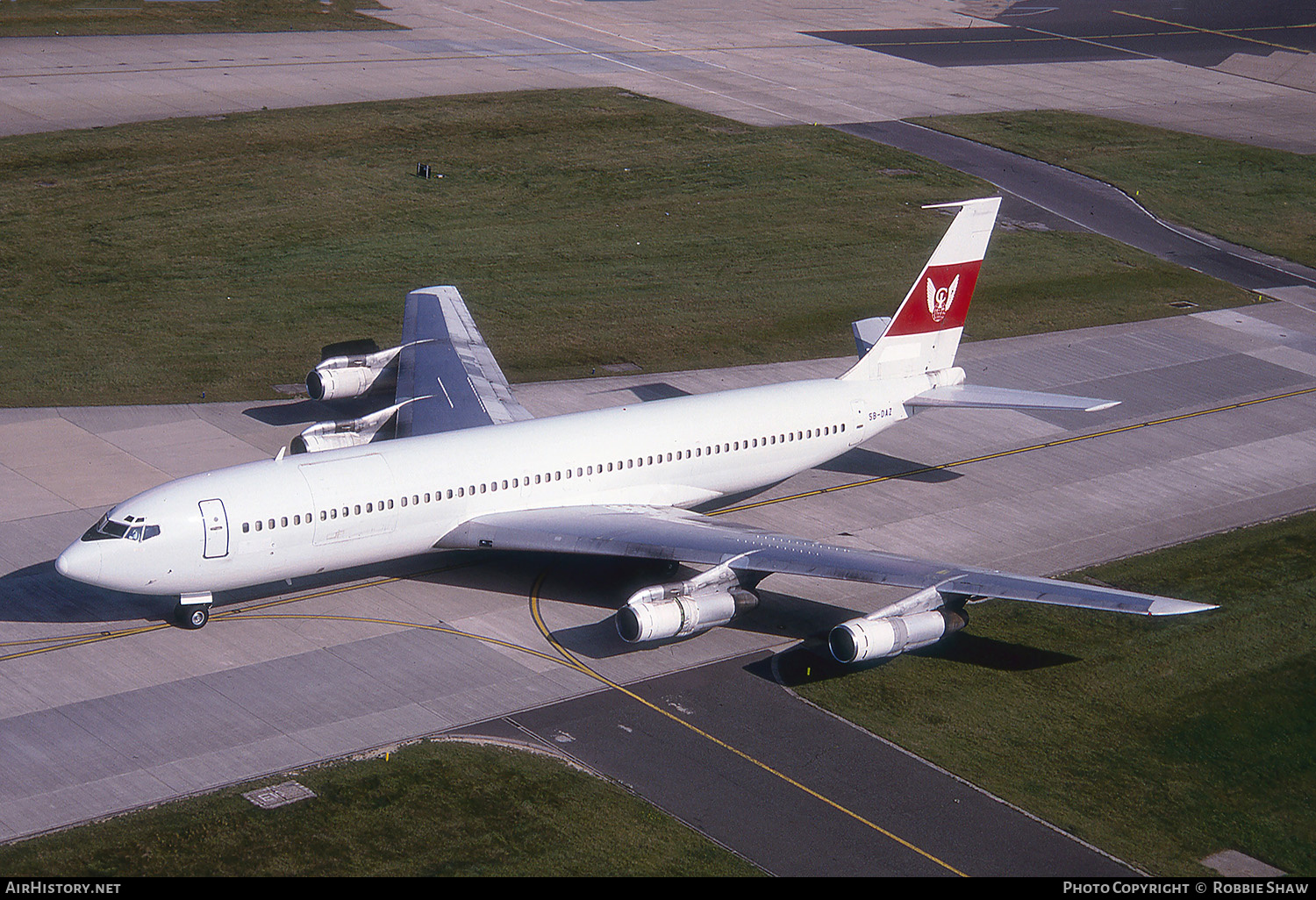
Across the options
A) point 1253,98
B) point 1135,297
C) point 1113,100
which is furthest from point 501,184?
point 1253,98

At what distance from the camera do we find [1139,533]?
47.1 m

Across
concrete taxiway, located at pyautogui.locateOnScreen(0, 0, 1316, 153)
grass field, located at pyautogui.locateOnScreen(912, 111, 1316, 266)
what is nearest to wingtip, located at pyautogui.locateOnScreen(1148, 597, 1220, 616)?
grass field, located at pyautogui.locateOnScreen(912, 111, 1316, 266)

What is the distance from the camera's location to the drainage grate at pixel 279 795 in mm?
30375

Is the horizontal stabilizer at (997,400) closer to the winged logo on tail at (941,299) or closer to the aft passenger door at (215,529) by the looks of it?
the winged logo on tail at (941,299)

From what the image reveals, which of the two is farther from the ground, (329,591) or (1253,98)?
(1253,98)

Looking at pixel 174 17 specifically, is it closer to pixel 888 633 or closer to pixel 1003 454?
pixel 1003 454

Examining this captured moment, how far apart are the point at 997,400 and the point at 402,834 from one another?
2672 centimetres

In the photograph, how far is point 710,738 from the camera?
111 ft

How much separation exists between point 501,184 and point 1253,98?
6903 centimetres

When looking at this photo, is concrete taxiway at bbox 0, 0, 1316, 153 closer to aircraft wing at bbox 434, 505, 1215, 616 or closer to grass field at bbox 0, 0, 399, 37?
grass field at bbox 0, 0, 399, 37

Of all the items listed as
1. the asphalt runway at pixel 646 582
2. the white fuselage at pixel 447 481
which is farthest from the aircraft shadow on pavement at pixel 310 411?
the white fuselage at pixel 447 481

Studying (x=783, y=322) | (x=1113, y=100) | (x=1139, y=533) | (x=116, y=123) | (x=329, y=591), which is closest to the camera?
(x=329, y=591)

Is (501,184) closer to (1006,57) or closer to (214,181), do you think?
(214,181)

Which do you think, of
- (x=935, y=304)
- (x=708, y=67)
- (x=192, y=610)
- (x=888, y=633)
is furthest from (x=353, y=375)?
(x=708, y=67)
